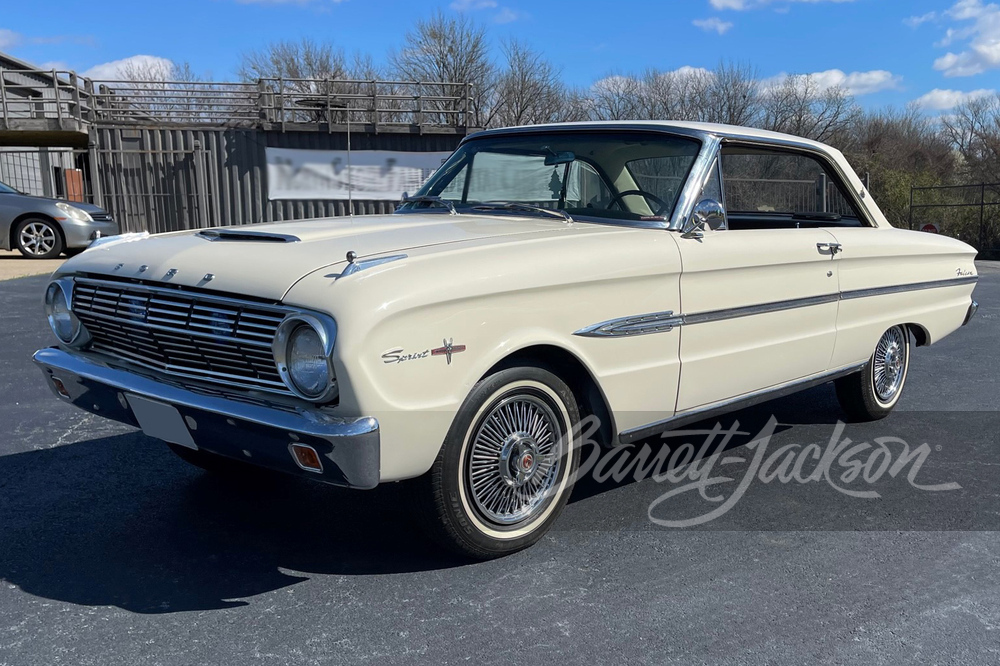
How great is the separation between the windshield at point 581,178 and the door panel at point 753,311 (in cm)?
33

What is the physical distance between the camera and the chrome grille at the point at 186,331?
2.72 m

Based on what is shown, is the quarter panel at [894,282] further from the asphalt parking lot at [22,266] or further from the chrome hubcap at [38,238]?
the chrome hubcap at [38,238]

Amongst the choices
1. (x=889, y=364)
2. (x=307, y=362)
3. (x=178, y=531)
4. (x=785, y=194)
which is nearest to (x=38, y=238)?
(x=178, y=531)

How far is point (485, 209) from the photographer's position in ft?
Answer: 13.4

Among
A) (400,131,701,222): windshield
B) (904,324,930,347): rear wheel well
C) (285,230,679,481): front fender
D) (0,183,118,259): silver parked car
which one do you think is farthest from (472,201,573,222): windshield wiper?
(0,183,118,259): silver parked car

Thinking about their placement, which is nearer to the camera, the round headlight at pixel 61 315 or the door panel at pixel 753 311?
the round headlight at pixel 61 315

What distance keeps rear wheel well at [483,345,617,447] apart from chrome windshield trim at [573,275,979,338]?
0.12m

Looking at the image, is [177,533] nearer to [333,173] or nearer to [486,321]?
[486,321]

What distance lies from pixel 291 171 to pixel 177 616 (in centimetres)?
2034

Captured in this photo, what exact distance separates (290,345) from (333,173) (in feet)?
66.5

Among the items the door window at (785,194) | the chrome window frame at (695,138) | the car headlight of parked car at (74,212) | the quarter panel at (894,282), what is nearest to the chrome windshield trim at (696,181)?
the chrome window frame at (695,138)

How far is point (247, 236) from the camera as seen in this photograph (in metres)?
3.26

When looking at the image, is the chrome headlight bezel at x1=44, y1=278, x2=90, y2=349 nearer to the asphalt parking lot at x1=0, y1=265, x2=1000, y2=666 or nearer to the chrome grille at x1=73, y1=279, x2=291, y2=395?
the chrome grille at x1=73, y1=279, x2=291, y2=395

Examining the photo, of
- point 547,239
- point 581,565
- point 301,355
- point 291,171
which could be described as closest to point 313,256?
point 301,355
